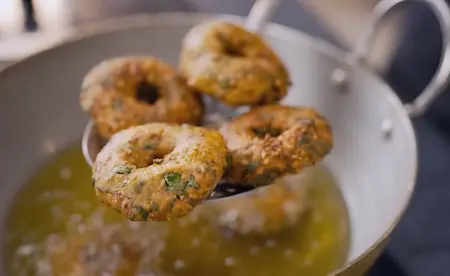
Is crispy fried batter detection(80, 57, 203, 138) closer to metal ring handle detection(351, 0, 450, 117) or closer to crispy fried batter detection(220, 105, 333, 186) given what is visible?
crispy fried batter detection(220, 105, 333, 186)

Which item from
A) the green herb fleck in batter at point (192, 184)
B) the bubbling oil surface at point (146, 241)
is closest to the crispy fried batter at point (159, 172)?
the green herb fleck in batter at point (192, 184)

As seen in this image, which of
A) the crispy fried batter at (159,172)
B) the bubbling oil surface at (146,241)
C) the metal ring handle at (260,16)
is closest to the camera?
the crispy fried batter at (159,172)

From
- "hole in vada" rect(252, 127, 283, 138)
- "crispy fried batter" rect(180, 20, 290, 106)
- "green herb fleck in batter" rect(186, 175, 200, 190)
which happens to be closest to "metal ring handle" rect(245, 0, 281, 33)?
"crispy fried batter" rect(180, 20, 290, 106)

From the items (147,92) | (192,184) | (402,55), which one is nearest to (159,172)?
(192,184)

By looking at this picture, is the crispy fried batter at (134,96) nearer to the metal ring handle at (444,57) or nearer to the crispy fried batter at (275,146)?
the crispy fried batter at (275,146)

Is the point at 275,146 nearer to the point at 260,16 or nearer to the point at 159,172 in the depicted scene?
the point at 159,172

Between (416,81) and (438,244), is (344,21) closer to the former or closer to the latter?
(416,81)
